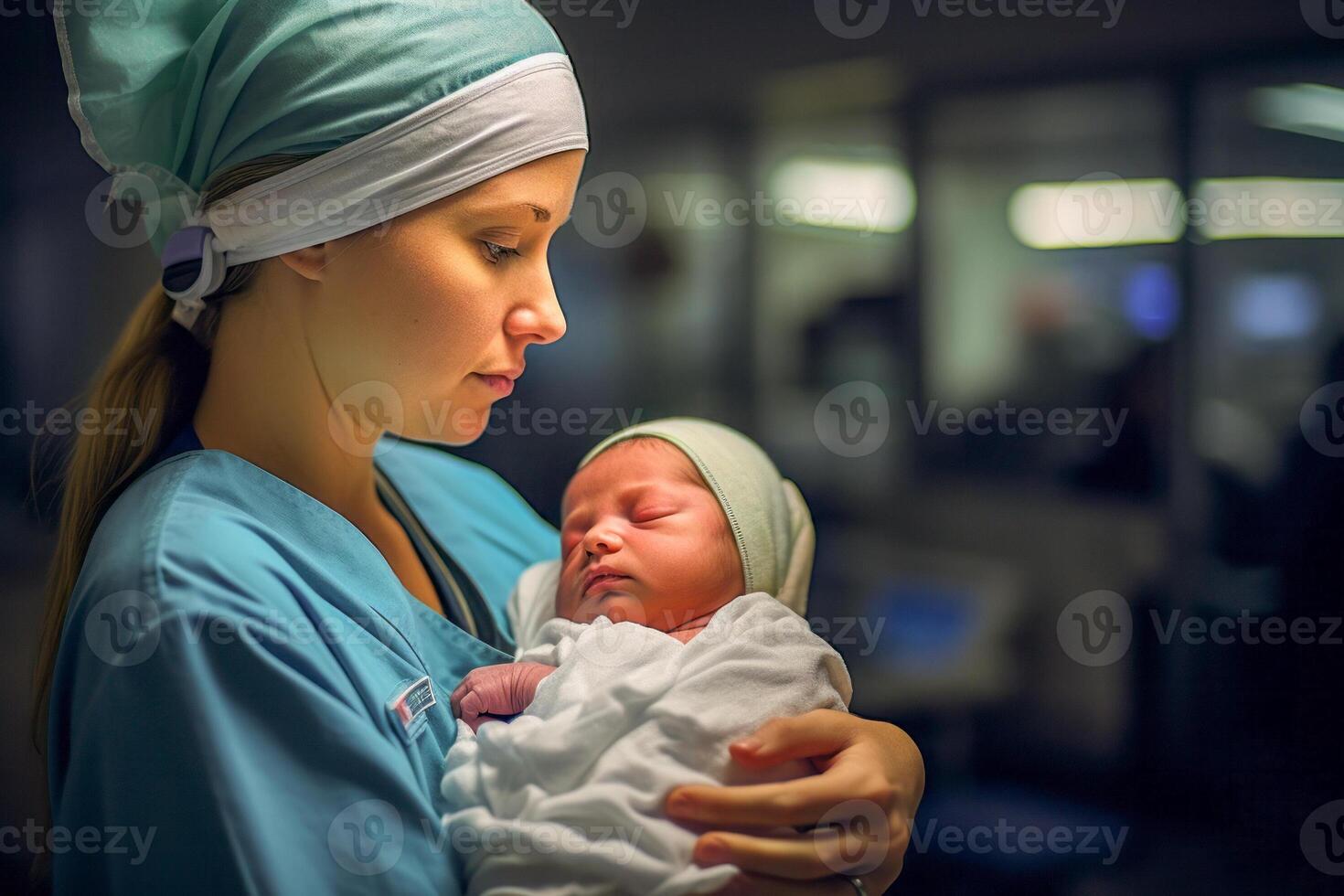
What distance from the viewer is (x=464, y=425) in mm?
827

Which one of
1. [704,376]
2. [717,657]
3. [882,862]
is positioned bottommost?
[882,862]

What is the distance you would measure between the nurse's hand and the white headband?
1.58ft

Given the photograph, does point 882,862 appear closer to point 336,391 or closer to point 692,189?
point 336,391

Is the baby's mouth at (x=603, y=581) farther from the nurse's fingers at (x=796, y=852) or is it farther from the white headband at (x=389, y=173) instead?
the white headband at (x=389, y=173)

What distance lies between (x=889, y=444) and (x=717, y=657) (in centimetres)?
52

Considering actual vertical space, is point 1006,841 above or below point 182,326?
below

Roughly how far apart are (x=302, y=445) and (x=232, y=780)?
0.30 metres

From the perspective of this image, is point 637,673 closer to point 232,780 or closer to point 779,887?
point 779,887

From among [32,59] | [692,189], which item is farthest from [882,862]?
[32,59]

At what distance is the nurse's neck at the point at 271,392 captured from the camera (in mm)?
780

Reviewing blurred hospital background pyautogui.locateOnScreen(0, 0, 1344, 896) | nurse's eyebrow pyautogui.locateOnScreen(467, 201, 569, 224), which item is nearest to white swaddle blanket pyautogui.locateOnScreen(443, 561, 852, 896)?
nurse's eyebrow pyautogui.locateOnScreen(467, 201, 569, 224)

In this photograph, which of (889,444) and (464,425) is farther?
(889,444)

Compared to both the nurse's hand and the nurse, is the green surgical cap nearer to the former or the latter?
the nurse

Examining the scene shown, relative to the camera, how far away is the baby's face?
0.83m
